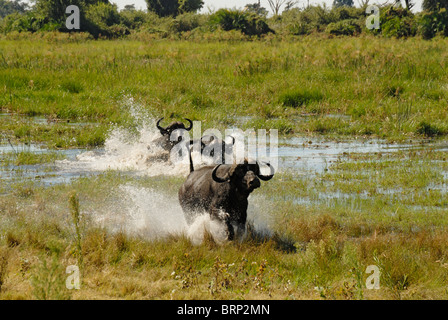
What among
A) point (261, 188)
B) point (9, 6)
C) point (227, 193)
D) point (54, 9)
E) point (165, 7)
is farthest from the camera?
point (9, 6)

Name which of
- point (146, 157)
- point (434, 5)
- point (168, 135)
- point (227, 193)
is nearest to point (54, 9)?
point (434, 5)

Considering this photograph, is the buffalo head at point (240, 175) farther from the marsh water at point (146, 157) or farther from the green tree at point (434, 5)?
the green tree at point (434, 5)

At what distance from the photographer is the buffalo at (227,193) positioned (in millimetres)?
6164

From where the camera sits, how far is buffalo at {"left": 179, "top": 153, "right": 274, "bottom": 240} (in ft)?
20.2

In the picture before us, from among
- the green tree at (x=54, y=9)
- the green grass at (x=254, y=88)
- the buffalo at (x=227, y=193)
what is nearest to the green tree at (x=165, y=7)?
the green tree at (x=54, y=9)

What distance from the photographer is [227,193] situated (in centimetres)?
631

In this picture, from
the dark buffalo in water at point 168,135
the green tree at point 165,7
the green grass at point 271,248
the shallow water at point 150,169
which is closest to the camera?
the green grass at point 271,248

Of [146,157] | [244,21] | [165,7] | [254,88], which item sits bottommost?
[146,157]

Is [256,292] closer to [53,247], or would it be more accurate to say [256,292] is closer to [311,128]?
[53,247]

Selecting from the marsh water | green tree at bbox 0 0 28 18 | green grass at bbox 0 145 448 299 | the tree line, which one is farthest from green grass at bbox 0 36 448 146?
green tree at bbox 0 0 28 18

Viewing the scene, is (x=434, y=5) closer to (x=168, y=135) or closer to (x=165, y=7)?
(x=165, y=7)

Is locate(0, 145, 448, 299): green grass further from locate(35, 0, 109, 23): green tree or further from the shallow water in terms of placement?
locate(35, 0, 109, 23): green tree
